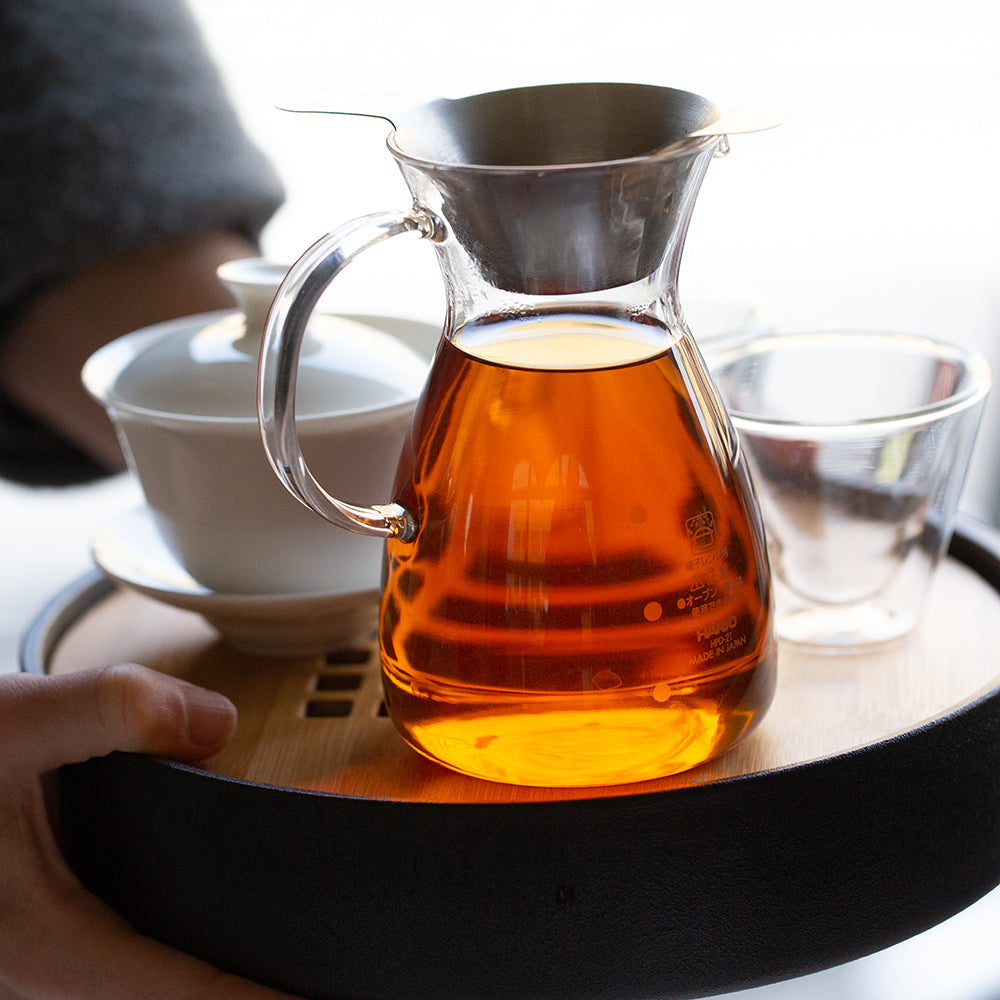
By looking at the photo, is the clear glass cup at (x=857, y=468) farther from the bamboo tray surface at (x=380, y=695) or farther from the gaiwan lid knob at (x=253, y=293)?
the gaiwan lid knob at (x=253, y=293)

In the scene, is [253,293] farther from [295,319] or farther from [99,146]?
[99,146]

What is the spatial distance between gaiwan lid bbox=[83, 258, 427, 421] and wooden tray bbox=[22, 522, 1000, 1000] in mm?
129

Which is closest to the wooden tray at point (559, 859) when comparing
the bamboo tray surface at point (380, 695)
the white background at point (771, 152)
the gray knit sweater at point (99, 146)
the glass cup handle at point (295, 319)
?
the bamboo tray surface at point (380, 695)

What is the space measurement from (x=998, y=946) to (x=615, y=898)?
90 cm

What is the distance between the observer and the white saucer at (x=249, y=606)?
1.48 feet

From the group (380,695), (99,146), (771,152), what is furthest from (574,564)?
(771,152)

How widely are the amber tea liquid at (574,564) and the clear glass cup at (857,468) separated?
0.09 m

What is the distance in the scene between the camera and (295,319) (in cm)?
34

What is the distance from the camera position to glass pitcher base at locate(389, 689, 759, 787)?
348 millimetres

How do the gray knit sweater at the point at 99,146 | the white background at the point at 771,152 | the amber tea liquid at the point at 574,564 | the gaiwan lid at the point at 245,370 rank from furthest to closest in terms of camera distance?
1. the white background at the point at 771,152
2. the gray knit sweater at the point at 99,146
3. the gaiwan lid at the point at 245,370
4. the amber tea liquid at the point at 574,564

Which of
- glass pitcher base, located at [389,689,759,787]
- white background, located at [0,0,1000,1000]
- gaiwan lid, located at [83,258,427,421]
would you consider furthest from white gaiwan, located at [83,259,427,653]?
white background, located at [0,0,1000,1000]

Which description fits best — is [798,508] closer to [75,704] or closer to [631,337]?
[631,337]

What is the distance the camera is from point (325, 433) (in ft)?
1.42

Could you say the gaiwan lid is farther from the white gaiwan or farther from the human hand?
the human hand
